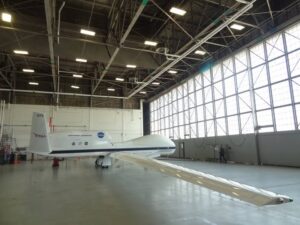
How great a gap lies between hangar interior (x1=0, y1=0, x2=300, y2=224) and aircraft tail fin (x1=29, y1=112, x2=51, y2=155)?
5.99 feet

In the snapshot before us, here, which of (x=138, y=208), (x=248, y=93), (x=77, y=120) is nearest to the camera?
(x=138, y=208)

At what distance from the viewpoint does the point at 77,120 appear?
108 feet

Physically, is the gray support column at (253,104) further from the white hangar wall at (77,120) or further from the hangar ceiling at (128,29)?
the white hangar wall at (77,120)

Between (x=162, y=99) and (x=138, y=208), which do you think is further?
(x=162, y=99)

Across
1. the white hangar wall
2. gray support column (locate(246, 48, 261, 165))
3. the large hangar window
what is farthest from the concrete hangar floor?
the white hangar wall

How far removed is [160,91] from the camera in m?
34.8

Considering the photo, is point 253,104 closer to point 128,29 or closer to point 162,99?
point 128,29

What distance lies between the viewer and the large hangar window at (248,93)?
1614cm

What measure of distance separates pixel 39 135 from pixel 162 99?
73.4ft

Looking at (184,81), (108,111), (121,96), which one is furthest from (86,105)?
(184,81)

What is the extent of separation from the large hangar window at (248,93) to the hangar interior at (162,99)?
0.31 feet

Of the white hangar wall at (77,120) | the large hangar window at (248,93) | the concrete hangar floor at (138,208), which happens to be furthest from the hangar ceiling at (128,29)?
the concrete hangar floor at (138,208)

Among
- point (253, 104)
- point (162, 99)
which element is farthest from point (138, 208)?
point (162, 99)

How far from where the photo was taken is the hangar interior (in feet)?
21.5
